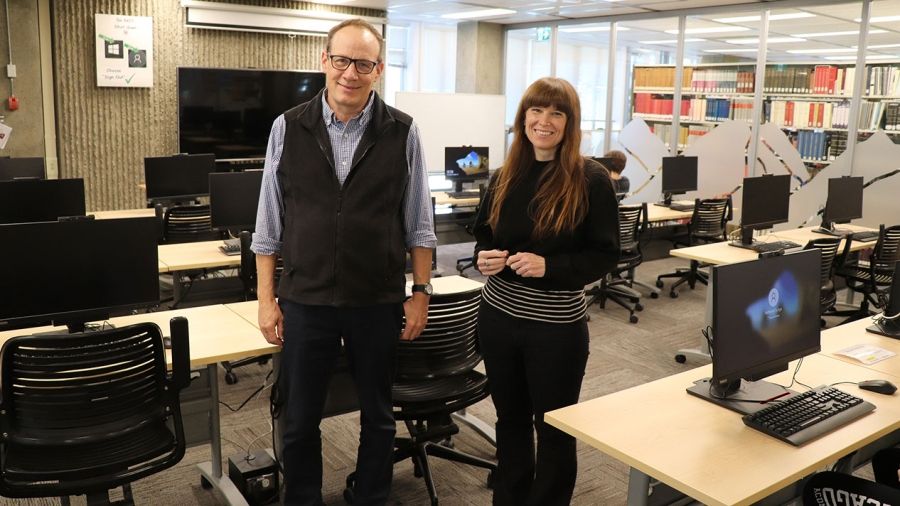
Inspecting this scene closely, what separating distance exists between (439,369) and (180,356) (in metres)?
1.00

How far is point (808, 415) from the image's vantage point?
7.08ft

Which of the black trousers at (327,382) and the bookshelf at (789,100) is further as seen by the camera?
the bookshelf at (789,100)

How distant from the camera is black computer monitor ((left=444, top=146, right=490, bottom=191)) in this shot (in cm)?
803

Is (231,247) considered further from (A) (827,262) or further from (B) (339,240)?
(A) (827,262)

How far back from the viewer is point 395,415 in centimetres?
277

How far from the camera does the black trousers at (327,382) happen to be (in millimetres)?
2348

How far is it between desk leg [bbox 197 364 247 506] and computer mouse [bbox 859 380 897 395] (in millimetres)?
2274

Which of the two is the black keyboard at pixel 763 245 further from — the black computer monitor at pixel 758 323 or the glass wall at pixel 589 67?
the glass wall at pixel 589 67

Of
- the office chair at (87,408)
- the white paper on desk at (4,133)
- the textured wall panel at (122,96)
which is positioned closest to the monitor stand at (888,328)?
the office chair at (87,408)

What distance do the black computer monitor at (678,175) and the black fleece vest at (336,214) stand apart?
5.80 meters

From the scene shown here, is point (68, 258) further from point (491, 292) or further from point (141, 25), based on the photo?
point (141, 25)

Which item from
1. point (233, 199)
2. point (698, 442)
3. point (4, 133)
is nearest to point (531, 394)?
point (698, 442)

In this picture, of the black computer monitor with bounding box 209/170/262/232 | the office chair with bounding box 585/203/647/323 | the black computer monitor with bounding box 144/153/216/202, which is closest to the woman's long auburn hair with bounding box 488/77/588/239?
the black computer monitor with bounding box 209/170/262/232

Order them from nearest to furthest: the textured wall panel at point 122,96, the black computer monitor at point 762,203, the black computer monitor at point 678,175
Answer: the black computer monitor at point 762,203 → the textured wall panel at point 122,96 → the black computer monitor at point 678,175
